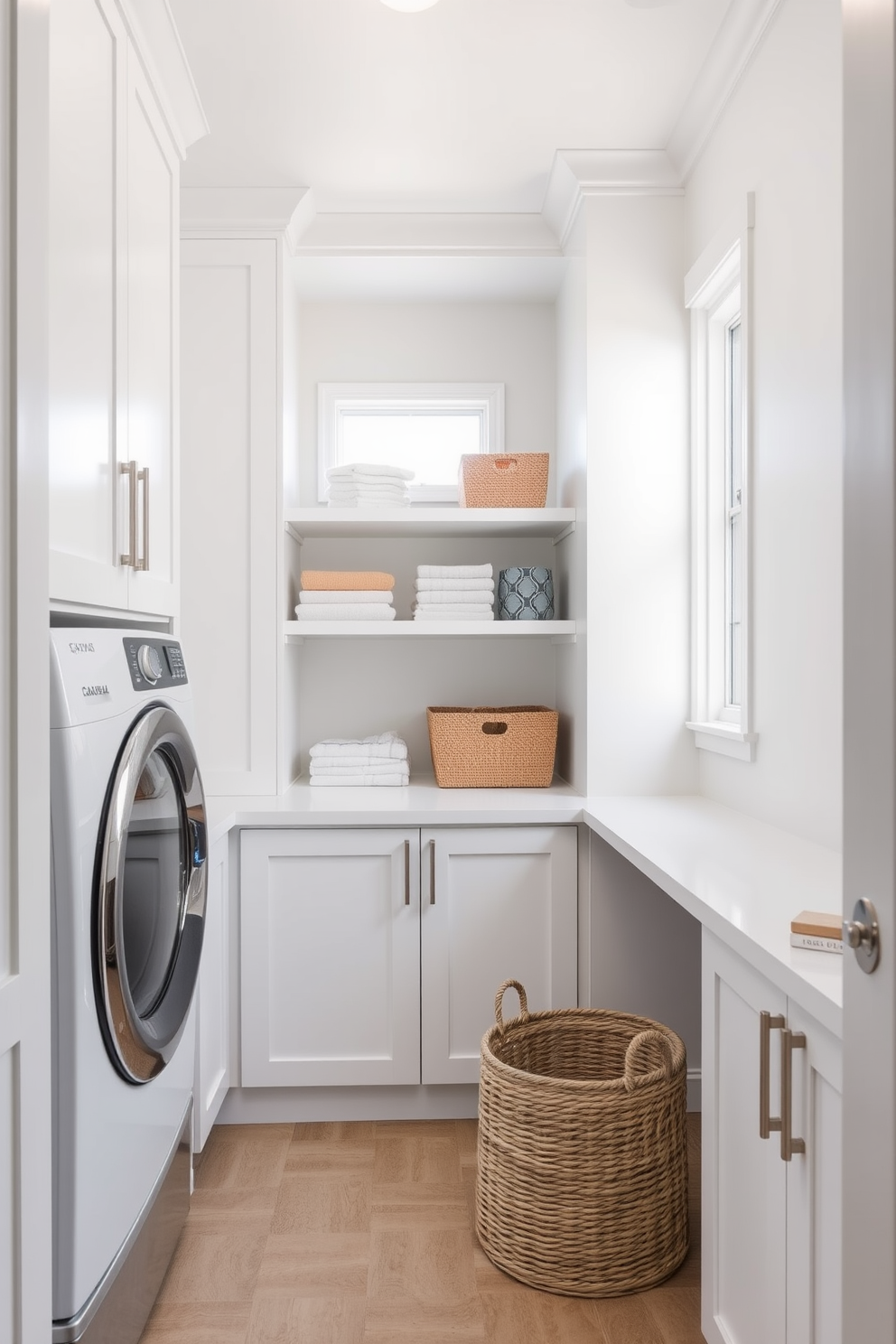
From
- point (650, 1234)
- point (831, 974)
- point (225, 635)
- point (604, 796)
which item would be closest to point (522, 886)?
point (604, 796)

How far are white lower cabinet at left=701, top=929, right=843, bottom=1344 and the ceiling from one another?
1.87m

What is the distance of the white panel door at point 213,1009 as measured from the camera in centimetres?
211

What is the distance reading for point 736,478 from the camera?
8.24 feet

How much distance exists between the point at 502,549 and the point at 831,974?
7.36 ft

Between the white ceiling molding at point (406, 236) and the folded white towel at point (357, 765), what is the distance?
4.82ft

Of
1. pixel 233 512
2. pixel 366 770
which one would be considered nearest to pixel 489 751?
pixel 366 770

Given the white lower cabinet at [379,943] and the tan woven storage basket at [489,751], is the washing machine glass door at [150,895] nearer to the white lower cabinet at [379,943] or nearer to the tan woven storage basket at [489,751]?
the white lower cabinet at [379,943]

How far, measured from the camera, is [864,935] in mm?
823

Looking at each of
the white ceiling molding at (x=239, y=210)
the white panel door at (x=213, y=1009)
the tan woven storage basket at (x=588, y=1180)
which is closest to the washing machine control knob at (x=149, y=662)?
the white panel door at (x=213, y=1009)

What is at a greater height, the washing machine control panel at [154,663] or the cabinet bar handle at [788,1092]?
the washing machine control panel at [154,663]

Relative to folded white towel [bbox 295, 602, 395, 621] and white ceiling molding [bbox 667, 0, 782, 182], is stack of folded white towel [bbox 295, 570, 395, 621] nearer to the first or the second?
folded white towel [bbox 295, 602, 395, 621]

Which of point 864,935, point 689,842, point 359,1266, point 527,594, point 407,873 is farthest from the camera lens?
point 527,594

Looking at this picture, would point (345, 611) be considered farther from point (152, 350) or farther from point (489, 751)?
point (152, 350)

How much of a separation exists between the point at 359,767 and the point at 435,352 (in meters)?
1.41
